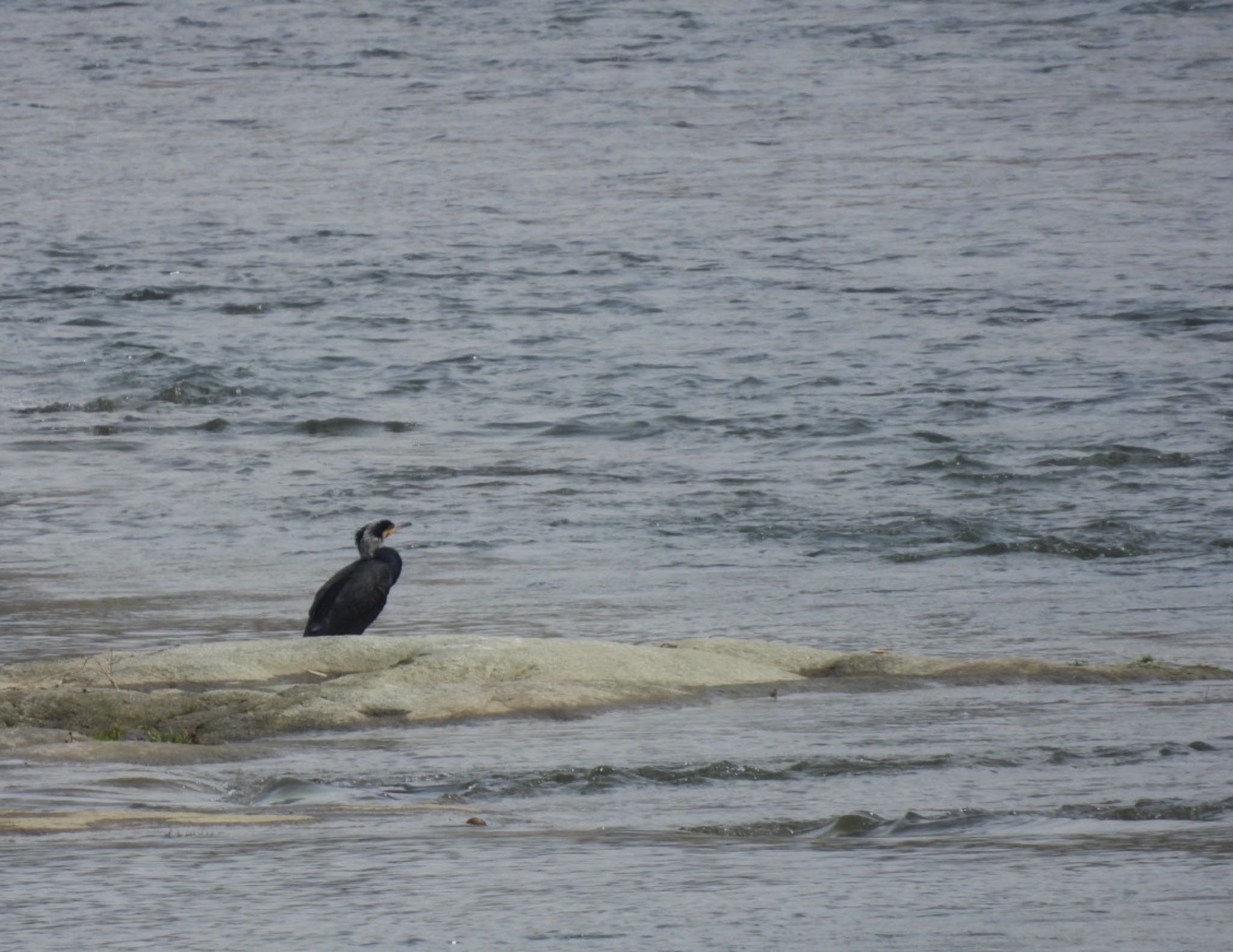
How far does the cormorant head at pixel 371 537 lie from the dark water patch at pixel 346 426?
366 inches

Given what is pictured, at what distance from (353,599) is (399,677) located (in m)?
2.55

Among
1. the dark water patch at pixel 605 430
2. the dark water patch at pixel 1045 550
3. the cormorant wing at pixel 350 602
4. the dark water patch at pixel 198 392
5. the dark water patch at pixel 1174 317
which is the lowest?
the dark water patch at pixel 1174 317

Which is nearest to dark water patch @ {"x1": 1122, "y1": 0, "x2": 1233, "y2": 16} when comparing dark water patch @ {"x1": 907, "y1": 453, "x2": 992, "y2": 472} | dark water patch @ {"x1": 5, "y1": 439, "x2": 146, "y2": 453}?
dark water patch @ {"x1": 907, "y1": 453, "x2": 992, "y2": 472}

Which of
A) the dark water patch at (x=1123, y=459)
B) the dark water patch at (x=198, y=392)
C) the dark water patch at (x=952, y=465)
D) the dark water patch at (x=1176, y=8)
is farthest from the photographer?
the dark water patch at (x=1176, y=8)

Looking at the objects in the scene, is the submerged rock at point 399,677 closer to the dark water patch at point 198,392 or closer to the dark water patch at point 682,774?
the dark water patch at point 682,774

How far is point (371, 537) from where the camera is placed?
1337 centimetres

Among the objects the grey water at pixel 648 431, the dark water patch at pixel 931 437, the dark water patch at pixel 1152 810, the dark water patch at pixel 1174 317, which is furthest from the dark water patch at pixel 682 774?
the dark water patch at pixel 1174 317

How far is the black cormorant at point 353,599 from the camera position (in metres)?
12.2

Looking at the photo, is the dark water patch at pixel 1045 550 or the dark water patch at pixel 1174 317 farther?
the dark water patch at pixel 1174 317

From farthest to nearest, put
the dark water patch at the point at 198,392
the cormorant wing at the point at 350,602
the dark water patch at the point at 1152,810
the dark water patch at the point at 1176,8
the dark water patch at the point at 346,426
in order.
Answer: the dark water patch at the point at 1176,8
the dark water patch at the point at 198,392
the dark water patch at the point at 346,426
the cormorant wing at the point at 350,602
the dark water patch at the point at 1152,810

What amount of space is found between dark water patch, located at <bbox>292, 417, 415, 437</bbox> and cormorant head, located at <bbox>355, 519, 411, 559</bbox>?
929 centimetres

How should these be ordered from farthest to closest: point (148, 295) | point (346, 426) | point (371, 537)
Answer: point (148, 295), point (346, 426), point (371, 537)

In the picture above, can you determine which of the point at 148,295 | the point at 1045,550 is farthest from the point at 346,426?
the point at 1045,550

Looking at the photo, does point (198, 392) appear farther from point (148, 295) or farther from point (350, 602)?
point (350, 602)
